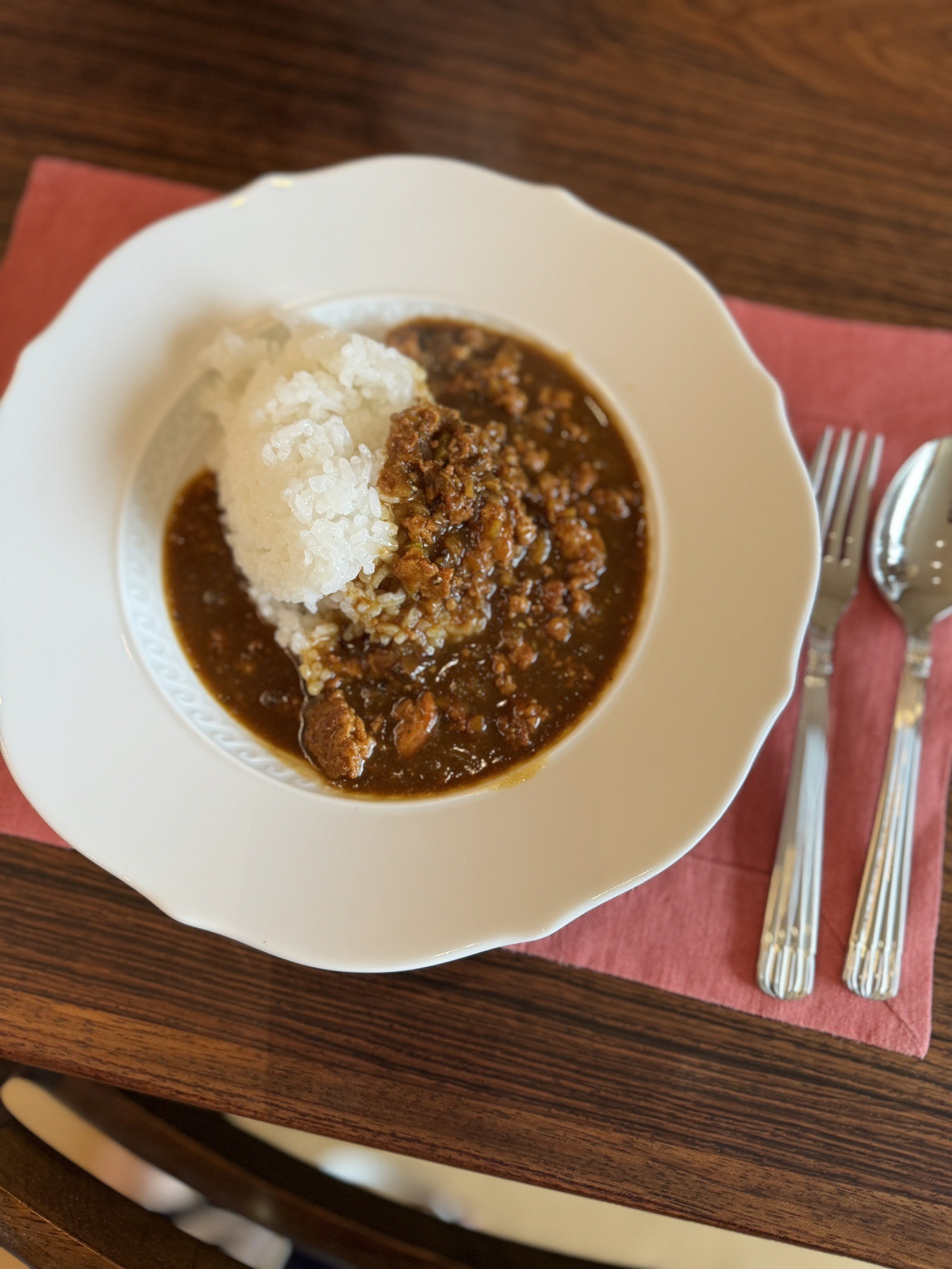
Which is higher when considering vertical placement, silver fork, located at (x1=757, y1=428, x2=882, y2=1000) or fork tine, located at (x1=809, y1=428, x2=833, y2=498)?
fork tine, located at (x1=809, y1=428, x2=833, y2=498)

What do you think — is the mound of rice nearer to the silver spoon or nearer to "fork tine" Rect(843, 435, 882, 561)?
"fork tine" Rect(843, 435, 882, 561)

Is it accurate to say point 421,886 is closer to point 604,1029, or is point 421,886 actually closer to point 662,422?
point 604,1029

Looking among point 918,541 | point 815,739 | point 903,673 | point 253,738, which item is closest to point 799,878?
point 815,739

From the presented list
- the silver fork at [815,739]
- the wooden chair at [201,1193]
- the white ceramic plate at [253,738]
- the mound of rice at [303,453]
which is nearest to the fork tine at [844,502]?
→ the silver fork at [815,739]

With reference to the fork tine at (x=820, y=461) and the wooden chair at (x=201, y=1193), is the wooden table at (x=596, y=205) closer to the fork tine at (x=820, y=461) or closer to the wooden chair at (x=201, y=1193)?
the wooden chair at (x=201, y=1193)

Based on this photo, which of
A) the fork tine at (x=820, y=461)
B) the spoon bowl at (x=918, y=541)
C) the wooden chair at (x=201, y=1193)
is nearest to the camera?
Result: the wooden chair at (x=201, y=1193)

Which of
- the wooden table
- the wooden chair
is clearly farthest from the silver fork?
the wooden chair

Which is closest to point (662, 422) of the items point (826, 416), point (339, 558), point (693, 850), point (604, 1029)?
point (826, 416)
